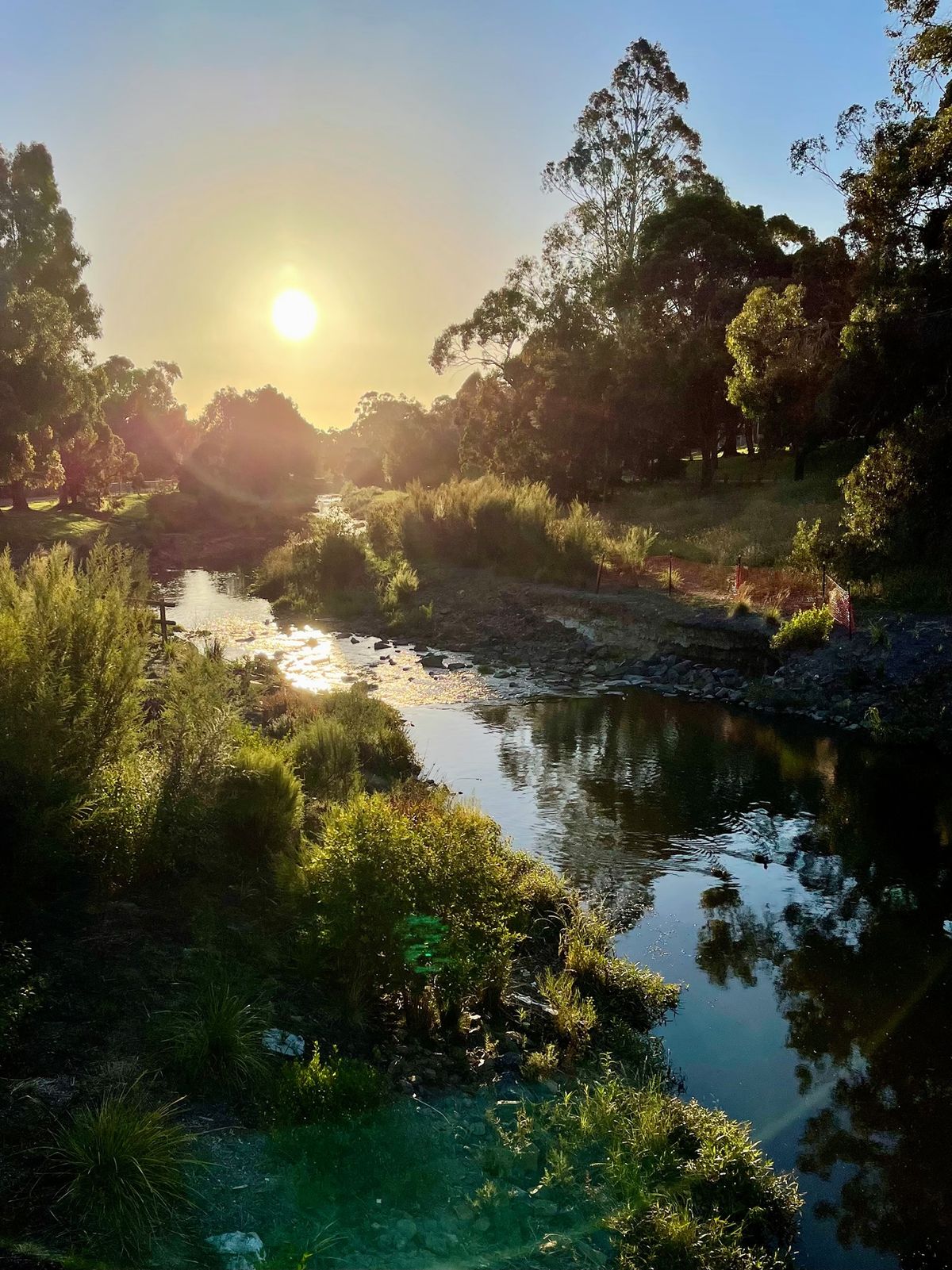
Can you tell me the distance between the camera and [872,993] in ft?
27.1

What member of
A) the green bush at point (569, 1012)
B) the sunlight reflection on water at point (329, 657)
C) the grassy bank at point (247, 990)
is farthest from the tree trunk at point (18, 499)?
the green bush at point (569, 1012)

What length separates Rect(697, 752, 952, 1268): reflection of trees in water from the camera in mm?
5828

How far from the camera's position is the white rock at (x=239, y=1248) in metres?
3.94

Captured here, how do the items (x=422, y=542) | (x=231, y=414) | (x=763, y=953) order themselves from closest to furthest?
(x=763, y=953) → (x=422, y=542) → (x=231, y=414)

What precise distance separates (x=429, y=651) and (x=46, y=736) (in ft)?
59.3

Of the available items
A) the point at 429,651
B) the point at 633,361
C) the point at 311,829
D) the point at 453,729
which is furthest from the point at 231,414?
the point at 311,829

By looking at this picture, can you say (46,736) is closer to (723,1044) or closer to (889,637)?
(723,1044)

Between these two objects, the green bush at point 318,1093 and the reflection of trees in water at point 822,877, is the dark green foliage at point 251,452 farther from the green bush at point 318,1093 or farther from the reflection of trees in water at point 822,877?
the green bush at point 318,1093

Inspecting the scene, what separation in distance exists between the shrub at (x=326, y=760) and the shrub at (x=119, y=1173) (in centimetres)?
612

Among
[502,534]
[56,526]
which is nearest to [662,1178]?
[502,534]

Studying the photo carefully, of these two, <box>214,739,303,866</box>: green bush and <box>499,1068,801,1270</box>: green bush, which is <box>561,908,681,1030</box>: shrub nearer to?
<box>499,1068,801,1270</box>: green bush

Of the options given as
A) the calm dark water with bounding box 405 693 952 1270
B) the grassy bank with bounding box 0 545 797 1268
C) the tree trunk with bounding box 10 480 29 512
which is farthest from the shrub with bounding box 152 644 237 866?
the tree trunk with bounding box 10 480 29 512

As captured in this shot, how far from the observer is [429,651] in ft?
81.0

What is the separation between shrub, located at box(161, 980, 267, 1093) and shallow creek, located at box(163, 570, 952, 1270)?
36.6 inches
